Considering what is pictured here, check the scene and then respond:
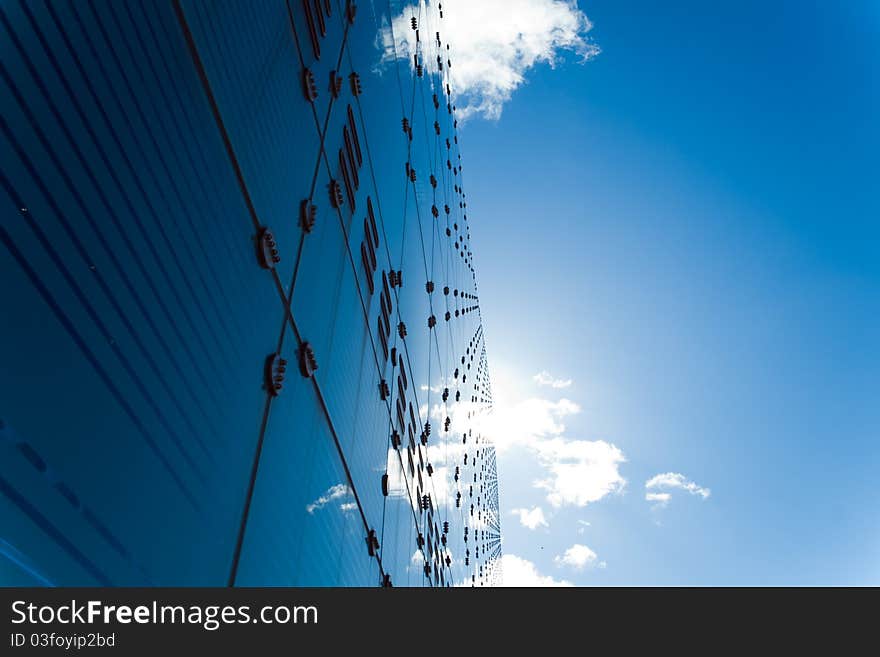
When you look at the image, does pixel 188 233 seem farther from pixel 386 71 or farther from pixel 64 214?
pixel 386 71

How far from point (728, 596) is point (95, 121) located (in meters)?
4.03

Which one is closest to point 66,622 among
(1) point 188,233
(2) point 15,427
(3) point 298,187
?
(2) point 15,427

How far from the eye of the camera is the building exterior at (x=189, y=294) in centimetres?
281

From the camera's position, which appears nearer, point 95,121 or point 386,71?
point 95,121

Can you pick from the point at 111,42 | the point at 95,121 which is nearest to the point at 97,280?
the point at 95,121

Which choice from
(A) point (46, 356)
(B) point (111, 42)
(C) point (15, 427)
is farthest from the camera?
(B) point (111, 42)

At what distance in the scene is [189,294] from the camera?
4121 mm

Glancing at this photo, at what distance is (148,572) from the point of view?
3.57 metres

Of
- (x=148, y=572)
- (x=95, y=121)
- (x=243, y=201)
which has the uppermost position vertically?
(x=243, y=201)

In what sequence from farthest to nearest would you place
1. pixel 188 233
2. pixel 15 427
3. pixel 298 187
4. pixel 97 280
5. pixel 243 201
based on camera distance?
pixel 298 187, pixel 243 201, pixel 188 233, pixel 97 280, pixel 15 427

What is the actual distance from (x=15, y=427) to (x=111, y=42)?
2078 mm

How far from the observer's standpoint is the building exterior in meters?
2.81

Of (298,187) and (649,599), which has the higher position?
(298,187)

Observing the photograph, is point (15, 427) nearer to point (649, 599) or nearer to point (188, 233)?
point (188, 233)
